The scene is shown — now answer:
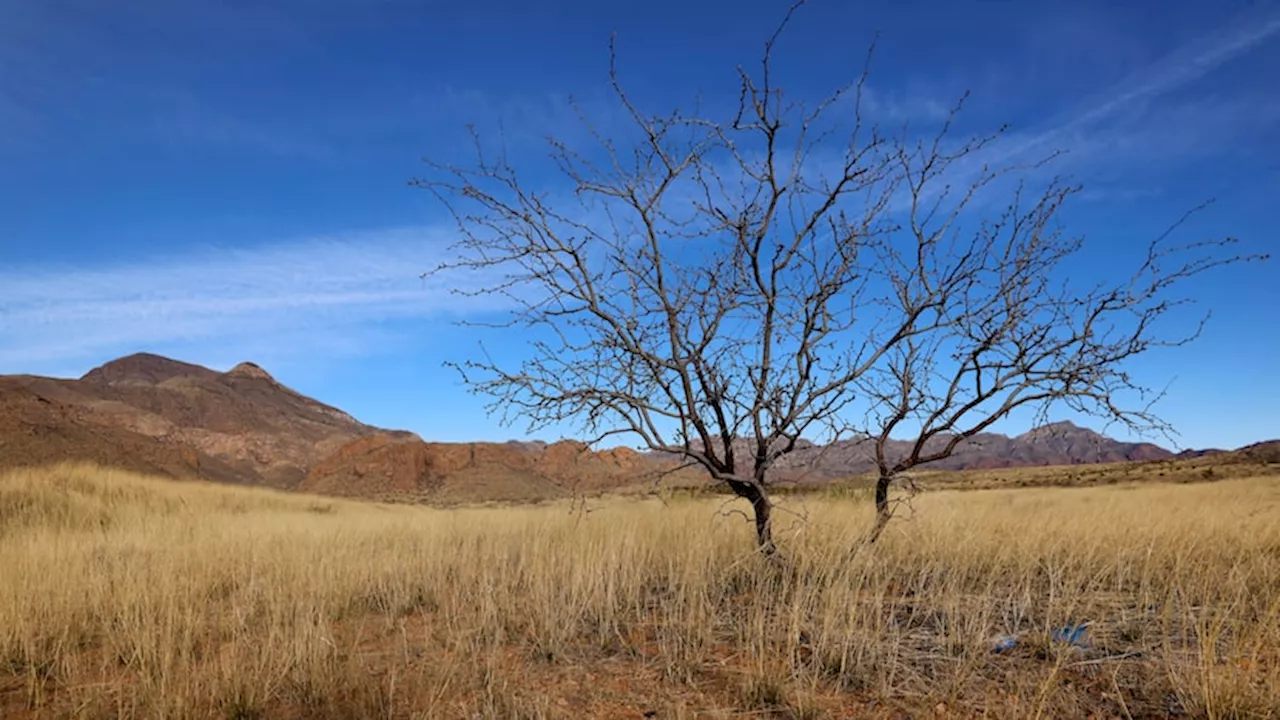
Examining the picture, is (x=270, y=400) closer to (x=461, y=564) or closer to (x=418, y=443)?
(x=418, y=443)

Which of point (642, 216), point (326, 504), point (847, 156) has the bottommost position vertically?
point (326, 504)

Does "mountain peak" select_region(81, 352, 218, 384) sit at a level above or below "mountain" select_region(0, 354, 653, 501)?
above

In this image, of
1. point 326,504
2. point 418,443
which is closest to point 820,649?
point 326,504

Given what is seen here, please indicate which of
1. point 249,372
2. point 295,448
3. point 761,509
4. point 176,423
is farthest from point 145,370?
point 761,509

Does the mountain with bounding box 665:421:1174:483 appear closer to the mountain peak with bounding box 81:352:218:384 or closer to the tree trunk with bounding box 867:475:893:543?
the tree trunk with bounding box 867:475:893:543

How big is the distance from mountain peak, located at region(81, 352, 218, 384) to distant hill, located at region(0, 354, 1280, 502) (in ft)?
0.65

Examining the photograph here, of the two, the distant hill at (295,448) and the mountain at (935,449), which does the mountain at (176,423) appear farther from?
the mountain at (935,449)

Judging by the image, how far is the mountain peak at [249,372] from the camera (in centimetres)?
9269

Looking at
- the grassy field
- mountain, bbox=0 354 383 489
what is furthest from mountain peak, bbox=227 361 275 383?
the grassy field

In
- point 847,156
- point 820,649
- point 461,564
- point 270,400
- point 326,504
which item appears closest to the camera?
point 820,649

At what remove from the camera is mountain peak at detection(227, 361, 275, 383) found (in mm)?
92688

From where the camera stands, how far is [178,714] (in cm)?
344

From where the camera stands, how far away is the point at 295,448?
73.8m

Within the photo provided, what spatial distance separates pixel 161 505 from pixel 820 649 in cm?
1619
